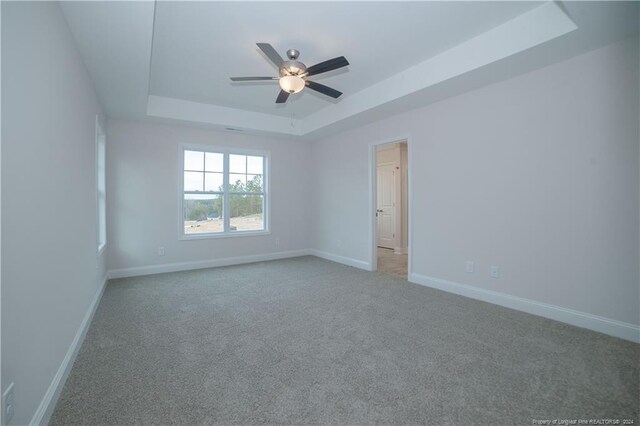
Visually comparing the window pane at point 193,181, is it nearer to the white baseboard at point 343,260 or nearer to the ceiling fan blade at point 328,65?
the white baseboard at point 343,260

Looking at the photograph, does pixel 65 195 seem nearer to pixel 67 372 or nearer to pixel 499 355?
pixel 67 372

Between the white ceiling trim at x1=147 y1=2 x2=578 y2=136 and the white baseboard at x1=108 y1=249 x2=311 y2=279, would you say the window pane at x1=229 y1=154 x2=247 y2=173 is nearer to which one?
the white ceiling trim at x1=147 y1=2 x2=578 y2=136

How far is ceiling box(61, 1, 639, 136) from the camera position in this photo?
228 cm


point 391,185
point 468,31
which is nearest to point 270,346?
point 468,31

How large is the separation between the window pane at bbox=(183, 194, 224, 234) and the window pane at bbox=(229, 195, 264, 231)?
223 mm

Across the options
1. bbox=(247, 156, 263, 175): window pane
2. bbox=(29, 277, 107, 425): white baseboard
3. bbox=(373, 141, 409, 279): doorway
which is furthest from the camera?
bbox=(373, 141, 409, 279): doorway

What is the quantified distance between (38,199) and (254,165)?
430cm

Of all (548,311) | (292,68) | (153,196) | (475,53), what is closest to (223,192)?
(153,196)

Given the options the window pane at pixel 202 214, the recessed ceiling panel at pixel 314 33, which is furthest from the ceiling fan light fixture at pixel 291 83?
the window pane at pixel 202 214

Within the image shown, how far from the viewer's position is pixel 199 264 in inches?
202

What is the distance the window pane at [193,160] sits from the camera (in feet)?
16.7

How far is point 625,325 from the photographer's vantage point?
7.96 feet

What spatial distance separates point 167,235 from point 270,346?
3.36 meters

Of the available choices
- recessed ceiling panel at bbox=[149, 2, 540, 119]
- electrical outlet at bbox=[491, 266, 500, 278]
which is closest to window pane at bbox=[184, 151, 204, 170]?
recessed ceiling panel at bbox=[149, 2, 540, 119]
